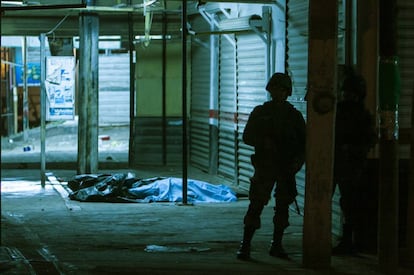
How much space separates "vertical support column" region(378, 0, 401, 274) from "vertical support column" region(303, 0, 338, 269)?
1.40 ft

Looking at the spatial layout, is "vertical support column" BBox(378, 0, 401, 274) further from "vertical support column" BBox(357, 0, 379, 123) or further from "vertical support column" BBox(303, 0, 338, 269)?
"vertical support column" BBox(357, 0, 379, 123)

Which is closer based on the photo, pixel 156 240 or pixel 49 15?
pixel 156 240

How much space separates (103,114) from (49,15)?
445cm

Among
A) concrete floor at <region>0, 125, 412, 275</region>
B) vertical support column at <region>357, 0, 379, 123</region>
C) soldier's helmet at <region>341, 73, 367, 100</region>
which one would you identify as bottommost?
concrete floor at <region>0, 125, 412, 275</region>

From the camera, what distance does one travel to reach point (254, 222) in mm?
8242

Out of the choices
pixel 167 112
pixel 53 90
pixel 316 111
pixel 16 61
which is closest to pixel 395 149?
pixel 316 111

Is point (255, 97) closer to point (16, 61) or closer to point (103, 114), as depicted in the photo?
point (103, 114)

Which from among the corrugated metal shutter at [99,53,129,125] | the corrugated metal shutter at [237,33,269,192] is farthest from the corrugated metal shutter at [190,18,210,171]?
the corrugated metal shutter at [99,53,129,125]

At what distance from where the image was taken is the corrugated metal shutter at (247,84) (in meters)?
13.8

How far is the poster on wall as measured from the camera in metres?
14.8

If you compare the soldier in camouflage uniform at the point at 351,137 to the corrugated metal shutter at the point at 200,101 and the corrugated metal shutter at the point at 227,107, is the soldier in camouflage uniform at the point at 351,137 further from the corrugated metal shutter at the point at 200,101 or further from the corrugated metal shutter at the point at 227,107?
the corrugated metal shutter at the point at 200,101

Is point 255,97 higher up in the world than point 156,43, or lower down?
lower down

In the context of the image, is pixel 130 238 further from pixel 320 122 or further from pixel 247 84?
pixel 247 84

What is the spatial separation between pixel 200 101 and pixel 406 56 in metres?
9.70
